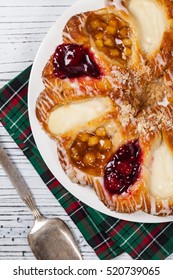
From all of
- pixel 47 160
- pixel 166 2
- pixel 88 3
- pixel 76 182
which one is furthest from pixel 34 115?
pixel 166 2

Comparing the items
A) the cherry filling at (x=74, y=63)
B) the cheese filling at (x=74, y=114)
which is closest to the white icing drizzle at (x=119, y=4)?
the cherry filling at (x=74, y=63)

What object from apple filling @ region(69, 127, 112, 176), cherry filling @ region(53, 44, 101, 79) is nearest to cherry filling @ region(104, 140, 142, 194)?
apple filling @ region(69, 127, 112, 176)

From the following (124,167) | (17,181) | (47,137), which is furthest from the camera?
(17,181)

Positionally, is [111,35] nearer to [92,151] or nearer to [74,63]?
[74,63]

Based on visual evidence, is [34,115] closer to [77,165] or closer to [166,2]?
[77,165]

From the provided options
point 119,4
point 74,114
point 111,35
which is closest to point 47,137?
point 74,114

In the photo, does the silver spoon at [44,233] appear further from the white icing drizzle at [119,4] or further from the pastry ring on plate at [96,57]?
the white icing drizzle at [119,4]
